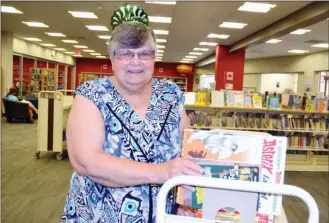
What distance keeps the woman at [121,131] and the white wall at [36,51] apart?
14165 mm

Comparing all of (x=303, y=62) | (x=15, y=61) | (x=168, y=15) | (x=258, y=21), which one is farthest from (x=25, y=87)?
(x=303, y=62)

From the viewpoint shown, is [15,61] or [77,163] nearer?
[77,163]

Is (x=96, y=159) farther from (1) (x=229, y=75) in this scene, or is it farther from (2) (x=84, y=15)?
(1) (x=229, y=75)

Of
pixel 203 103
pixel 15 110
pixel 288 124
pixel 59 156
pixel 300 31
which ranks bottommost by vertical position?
pixel 59 156

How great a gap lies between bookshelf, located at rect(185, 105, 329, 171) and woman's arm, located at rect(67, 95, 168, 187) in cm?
546

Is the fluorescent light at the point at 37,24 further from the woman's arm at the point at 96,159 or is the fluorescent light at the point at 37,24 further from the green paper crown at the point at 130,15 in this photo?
the woman's arm at the point at 96,159

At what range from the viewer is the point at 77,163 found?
117 cm

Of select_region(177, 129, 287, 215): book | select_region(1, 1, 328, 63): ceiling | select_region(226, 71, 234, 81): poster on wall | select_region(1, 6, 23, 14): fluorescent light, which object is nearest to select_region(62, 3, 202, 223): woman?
select_region(177, 129, 287, 215): book

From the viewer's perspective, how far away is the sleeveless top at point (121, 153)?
1.23m

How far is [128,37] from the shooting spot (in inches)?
48.1

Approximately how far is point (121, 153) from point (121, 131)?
0.26 ft

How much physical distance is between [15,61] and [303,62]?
13.1 meters

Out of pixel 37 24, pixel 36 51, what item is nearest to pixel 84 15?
pixel 37 24

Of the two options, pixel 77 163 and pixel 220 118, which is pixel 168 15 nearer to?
pixel 220 118
